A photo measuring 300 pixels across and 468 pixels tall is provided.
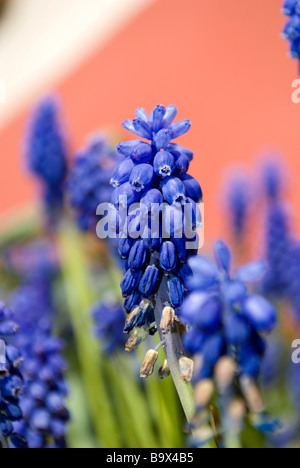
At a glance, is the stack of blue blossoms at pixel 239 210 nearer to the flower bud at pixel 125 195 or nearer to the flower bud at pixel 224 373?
the flower bud at pixel 125 195

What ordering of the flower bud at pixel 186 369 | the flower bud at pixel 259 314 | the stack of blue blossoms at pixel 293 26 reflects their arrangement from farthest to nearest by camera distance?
the stack of blue blossoms at pixel 293 26, the flower bud at pixel 186 369, the flower bud at pixel 259 314

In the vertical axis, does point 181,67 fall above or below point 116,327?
above

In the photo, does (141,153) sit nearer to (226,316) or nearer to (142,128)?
(142,128)

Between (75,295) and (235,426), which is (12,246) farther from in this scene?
(235,426)

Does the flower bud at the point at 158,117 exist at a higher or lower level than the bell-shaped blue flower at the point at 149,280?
higher

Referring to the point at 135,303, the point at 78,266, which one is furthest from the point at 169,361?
the point at 78,266

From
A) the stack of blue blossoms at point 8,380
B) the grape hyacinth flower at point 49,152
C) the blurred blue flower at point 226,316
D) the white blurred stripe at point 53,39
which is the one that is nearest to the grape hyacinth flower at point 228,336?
the blurred blue flower at point 226,316
